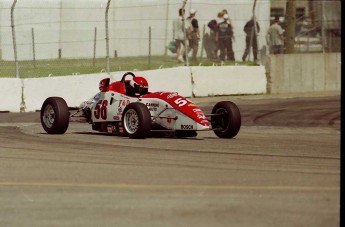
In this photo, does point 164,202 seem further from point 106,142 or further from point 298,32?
point 298,32

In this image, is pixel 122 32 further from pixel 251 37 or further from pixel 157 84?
pixel 157 84

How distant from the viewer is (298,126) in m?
18.2

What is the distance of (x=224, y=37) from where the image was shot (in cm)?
2828

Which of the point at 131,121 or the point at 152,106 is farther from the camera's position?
the point at 152,106

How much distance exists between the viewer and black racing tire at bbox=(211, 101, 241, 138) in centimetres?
1532

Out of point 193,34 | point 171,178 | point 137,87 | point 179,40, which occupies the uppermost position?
point 193,34

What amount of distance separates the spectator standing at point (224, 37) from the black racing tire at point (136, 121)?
41.5 feet

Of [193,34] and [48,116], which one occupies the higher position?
[193,34]

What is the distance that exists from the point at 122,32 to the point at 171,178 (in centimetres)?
1993

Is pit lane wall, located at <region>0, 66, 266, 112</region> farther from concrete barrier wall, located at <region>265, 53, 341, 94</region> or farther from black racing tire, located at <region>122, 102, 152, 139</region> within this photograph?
black racing tire, located at <region>122, 102, 152, 139</region>

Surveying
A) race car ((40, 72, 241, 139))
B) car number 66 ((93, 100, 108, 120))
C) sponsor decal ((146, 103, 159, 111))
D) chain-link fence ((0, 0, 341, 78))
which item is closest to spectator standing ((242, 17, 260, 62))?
chain-link fence ((0, 0, 341, 78))

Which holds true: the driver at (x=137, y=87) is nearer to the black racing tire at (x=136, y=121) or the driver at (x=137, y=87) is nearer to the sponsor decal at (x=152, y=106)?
the sponsor decal at (x=152, y=106)

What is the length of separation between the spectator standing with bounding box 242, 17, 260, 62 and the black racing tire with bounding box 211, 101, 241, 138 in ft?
38.4

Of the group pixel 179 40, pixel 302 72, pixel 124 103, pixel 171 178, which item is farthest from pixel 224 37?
pixel 171 178
